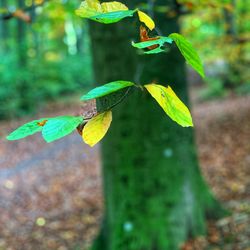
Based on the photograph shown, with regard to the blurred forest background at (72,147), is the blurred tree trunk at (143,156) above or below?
above

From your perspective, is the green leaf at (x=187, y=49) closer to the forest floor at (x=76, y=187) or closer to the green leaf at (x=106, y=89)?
the green leaf at (x=106, y=89)

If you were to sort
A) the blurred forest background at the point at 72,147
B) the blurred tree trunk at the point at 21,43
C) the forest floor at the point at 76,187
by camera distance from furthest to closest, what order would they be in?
the blurred tree trunk at the point at 21,43, the forest floor at the point at 76,187, the blurred forest background at the point at 72,147

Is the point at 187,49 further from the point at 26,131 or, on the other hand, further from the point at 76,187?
the point at 76,187

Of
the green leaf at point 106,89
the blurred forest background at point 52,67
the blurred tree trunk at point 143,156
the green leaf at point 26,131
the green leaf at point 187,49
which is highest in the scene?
the green leaf at point 187,49

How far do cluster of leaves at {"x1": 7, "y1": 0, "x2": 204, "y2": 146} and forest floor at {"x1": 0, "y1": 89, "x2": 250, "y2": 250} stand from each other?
11.1 ft

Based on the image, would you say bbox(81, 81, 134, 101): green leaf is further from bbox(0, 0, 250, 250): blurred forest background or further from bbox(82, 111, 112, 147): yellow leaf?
bbox(0, 0, 250, 250): blurred forest background

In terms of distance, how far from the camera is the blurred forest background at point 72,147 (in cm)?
433

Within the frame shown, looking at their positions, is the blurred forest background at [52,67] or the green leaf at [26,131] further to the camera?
the blurred forest background at [52,67]

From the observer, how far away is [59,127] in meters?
0.75

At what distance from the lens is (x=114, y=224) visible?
3900 mm

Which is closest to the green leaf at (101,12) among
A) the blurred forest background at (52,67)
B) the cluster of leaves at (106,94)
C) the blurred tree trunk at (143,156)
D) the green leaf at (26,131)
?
the cluster of leaves at (106,94)

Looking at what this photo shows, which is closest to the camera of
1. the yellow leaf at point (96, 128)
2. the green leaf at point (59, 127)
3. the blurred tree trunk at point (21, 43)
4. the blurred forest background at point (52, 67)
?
the green leaf at point (59, 127)

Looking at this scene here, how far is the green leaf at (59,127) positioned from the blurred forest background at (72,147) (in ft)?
6.54

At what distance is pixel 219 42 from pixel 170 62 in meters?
4.53
